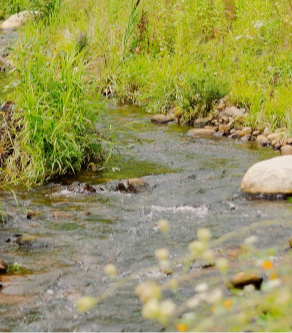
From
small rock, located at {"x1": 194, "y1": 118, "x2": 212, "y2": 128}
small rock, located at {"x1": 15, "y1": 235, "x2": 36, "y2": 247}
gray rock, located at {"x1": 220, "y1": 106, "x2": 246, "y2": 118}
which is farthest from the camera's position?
small rock, located at {"x1": 194, "y1": 118, "x2": 212, "y2": 128}

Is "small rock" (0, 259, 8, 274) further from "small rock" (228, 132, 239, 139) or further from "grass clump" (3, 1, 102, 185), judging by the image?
"small rock" (228, 132, 239, 139)

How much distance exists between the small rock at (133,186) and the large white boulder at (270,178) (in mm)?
955

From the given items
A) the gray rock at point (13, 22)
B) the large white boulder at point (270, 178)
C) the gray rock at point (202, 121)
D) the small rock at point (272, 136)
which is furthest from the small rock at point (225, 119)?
the gray rock at point (13, 22)

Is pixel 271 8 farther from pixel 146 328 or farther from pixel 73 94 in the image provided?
pixel 146 328

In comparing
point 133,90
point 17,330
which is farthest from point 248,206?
point 133,90

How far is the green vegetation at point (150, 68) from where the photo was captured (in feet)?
19.6

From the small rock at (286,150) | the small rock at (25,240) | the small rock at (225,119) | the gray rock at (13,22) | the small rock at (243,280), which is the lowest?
the small rock at (286,150)

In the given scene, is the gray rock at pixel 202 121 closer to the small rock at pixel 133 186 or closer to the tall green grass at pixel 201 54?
the tall green grass at pixel 201 54

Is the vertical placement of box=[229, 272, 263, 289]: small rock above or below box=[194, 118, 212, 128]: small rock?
above

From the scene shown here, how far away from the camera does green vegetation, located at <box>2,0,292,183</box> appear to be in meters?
5.99

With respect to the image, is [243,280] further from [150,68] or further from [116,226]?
[150,68]

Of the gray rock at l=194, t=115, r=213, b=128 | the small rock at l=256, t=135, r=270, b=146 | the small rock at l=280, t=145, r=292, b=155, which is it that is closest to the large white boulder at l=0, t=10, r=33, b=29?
the gray rock at l=194, t=115, r=213, b=128

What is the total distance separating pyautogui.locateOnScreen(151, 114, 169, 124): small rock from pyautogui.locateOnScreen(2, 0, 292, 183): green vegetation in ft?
0.78

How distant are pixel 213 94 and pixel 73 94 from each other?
9.68 feet
